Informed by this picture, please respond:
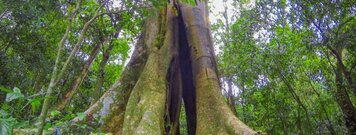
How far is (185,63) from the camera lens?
6160mm

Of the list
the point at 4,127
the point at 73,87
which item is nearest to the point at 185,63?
the point at 73,87

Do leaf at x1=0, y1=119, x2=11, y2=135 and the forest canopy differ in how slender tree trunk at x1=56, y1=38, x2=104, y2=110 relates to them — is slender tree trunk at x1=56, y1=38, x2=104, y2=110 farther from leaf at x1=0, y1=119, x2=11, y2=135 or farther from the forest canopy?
leaf at x1=0, y1=119, x2=11, y2=135

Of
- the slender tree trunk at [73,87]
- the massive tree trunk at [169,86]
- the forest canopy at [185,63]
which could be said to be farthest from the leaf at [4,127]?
the slender tree trunk at [73,87]

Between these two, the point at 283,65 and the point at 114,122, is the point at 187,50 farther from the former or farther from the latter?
the point at 283,65

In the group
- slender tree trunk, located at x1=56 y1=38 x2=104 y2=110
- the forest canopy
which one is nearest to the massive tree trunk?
the forest canopy

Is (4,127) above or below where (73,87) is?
below

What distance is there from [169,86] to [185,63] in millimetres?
882

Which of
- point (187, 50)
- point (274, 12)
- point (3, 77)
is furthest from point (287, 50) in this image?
point (3, 77)

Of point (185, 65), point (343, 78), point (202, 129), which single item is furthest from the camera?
point (343, 78)

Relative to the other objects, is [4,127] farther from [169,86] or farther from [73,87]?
[73,87]

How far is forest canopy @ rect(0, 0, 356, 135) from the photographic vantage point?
447cm

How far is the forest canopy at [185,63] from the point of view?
447 centimetres

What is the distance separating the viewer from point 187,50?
6.21 meters

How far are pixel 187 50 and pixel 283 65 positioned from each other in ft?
10.8
